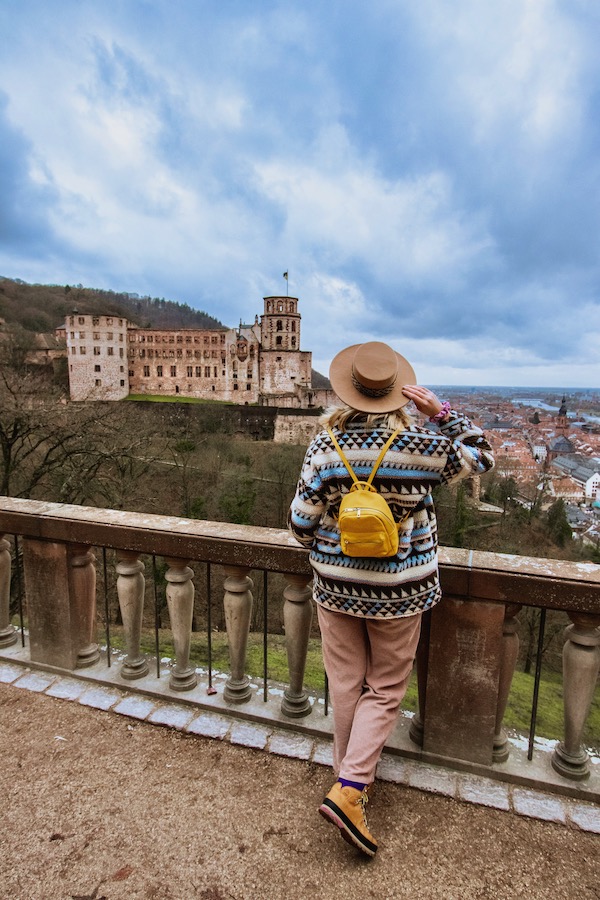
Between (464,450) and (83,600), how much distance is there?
2.67 m

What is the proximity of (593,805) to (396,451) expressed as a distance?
198 cm

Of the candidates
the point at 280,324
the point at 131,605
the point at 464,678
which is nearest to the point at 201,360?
the point at 280,324

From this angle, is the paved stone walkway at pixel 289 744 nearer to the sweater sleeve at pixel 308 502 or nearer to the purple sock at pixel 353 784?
the purple sock at pixel 353 784

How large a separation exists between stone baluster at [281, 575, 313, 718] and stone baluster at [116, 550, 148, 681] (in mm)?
958

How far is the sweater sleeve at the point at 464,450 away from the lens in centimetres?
213

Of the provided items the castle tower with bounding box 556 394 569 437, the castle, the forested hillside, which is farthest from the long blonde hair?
the castle tower with bounding box 556 394 569 437

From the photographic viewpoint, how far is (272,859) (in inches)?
85.4

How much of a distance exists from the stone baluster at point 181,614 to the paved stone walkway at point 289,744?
15cm

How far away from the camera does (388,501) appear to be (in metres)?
2.11

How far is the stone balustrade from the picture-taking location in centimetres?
251

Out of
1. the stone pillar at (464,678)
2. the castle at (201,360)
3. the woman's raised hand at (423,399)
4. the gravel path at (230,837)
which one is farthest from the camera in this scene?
the castle at (201,360)

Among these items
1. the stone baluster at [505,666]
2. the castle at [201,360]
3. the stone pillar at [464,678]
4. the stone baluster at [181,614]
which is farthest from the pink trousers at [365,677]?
the castle at [201,360]

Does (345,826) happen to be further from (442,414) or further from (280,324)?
(280,324)

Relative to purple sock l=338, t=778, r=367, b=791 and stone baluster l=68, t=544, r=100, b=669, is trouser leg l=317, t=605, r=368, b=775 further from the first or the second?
stone baluster l=68, t=544, r=100, b=669
